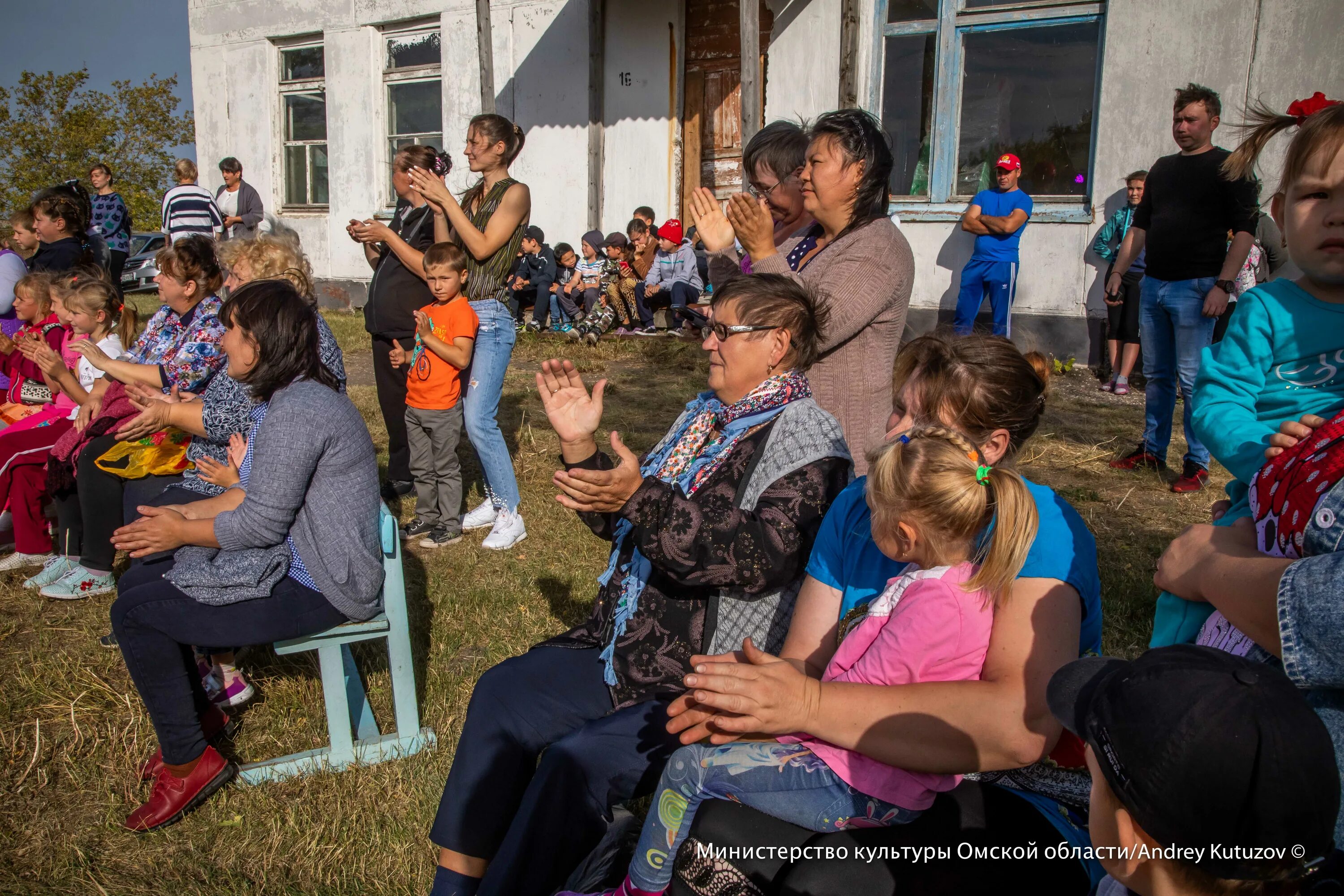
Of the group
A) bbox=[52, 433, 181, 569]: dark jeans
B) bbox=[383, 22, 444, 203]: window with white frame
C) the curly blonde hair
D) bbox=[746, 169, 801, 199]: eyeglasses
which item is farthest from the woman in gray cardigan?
bbox=[383, 22, 444, 203]: window with white frame

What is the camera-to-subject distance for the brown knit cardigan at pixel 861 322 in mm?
2633

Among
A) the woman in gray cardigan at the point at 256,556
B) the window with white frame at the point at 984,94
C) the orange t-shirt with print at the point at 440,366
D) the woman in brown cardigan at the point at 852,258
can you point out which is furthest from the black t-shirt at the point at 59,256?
the window with white frame at the point at 984,94

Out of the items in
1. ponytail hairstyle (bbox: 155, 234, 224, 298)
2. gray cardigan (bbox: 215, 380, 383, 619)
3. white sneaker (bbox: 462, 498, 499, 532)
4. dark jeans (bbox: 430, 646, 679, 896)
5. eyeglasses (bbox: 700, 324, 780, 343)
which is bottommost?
white sneaker (bbox: 462, 498, 499, 532)

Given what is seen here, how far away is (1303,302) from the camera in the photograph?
1817mm

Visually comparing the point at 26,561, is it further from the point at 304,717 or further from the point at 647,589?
the point at 647,589

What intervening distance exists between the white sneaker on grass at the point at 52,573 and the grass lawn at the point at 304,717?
3.7 inches

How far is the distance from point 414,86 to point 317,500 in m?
11.1

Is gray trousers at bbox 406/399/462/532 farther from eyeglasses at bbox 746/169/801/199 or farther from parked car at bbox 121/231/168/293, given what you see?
parked car at bbox 121/231/168/293

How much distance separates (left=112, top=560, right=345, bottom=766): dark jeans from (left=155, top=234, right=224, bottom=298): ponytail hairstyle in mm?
1883

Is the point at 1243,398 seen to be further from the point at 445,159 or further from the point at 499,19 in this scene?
the point at 499,19

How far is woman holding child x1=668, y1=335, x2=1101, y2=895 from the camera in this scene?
1.55 m

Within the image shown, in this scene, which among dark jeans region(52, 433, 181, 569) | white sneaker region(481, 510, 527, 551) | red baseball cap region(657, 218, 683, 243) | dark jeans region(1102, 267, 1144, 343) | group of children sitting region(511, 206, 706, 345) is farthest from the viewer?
group of children sitting region(511, 206, 706, 345)

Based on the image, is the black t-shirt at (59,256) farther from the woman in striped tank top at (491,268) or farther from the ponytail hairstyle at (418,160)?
the woman in striped tank top at (491,268)

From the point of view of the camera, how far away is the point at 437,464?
474 centimetres
